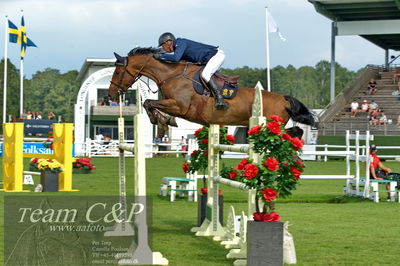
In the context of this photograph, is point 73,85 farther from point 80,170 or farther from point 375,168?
point 375,168

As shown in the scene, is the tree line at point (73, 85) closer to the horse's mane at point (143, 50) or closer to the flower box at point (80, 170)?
the flower box at point (80, 170)

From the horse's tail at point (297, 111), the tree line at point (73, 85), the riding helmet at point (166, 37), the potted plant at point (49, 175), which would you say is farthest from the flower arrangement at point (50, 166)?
the tree line at point (73, 85)

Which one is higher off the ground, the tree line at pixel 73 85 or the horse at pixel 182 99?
the tree line at pixel 73 85

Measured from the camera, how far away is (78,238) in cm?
709

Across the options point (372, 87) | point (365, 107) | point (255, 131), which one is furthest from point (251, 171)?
point (372, 87)

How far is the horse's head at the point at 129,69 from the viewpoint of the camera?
390 inches

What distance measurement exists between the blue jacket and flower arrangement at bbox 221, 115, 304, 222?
245cm

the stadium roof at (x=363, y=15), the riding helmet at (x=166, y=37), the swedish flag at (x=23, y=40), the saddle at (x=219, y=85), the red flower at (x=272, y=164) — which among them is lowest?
the red flower at (x=272, y=164)

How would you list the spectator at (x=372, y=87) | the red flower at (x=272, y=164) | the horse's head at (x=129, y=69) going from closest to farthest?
the red flower at (x=272, y=164) < the horse's head at (x=129, y=69) < the spectator at (x=372, y=87)

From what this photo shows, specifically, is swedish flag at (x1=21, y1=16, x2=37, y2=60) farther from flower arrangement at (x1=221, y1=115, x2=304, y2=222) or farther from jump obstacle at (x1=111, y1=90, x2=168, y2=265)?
flower arrangement at (x1=221, y1=115, x2=304, y2=222)

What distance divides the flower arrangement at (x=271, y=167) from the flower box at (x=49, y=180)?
9588 mm

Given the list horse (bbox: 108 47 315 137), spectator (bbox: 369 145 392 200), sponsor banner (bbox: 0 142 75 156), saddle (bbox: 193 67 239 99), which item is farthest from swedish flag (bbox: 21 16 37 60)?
saddle (bbox: 193 67 239 99)

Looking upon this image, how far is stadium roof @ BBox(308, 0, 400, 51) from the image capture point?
39.3 meters

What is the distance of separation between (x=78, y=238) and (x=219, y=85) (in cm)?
323
